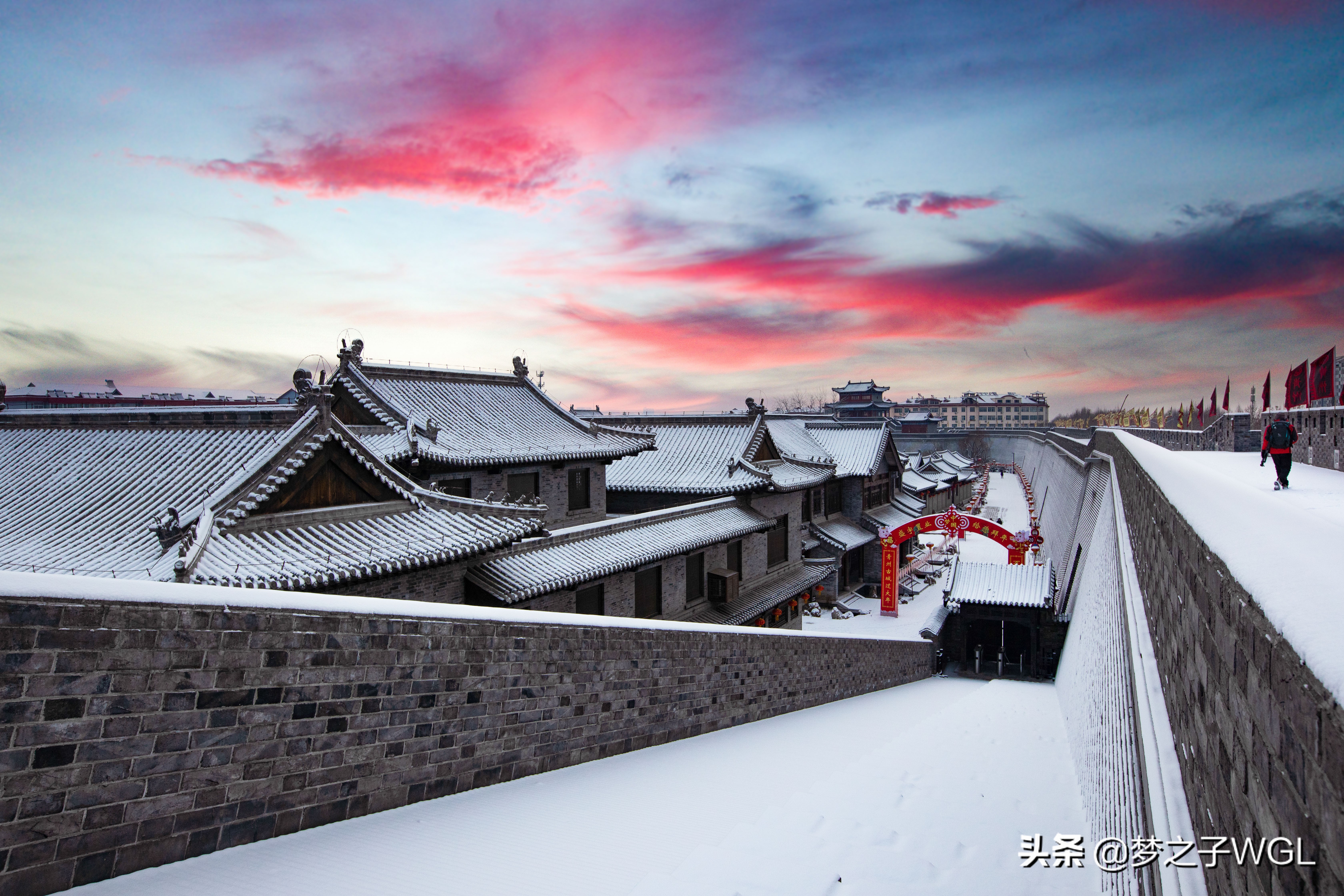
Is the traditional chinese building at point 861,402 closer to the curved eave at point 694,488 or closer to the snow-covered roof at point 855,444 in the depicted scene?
the snow-covered roof at point 855,444

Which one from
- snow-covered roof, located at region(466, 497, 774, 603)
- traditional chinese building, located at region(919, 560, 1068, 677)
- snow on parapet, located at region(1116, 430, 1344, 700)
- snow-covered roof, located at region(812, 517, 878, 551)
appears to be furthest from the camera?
snow-covered roof, located at region(812, 517, 878, 551)

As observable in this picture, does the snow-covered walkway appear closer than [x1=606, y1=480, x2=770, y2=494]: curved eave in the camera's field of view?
Yes

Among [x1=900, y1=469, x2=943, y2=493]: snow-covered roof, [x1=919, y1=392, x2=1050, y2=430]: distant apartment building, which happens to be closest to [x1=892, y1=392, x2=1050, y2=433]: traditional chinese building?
[x1=919, y1=392, x2=1050, y2=430]: distant apartment building

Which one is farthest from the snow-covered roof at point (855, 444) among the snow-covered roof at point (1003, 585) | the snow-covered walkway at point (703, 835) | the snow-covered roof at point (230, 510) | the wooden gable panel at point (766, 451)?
the snow-covered walkway at point (703, 835)

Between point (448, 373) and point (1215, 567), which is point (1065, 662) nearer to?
point (1215, 567)

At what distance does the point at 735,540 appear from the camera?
19031 millimetres

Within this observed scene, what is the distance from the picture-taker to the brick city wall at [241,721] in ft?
11.6

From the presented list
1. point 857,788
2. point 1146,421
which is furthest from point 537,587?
point 1146,421

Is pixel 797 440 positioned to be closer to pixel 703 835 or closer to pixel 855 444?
pixel 855 444

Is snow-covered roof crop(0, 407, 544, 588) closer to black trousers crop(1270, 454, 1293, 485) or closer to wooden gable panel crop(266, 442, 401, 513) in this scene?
wooden gable panel crop(266, 442, 401, 513)

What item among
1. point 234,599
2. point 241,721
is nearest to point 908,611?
point 241,721

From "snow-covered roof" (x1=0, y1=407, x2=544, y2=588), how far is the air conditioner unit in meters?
7.37

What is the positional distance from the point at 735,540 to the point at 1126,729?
14669mm

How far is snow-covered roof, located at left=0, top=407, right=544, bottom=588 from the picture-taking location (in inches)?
311
